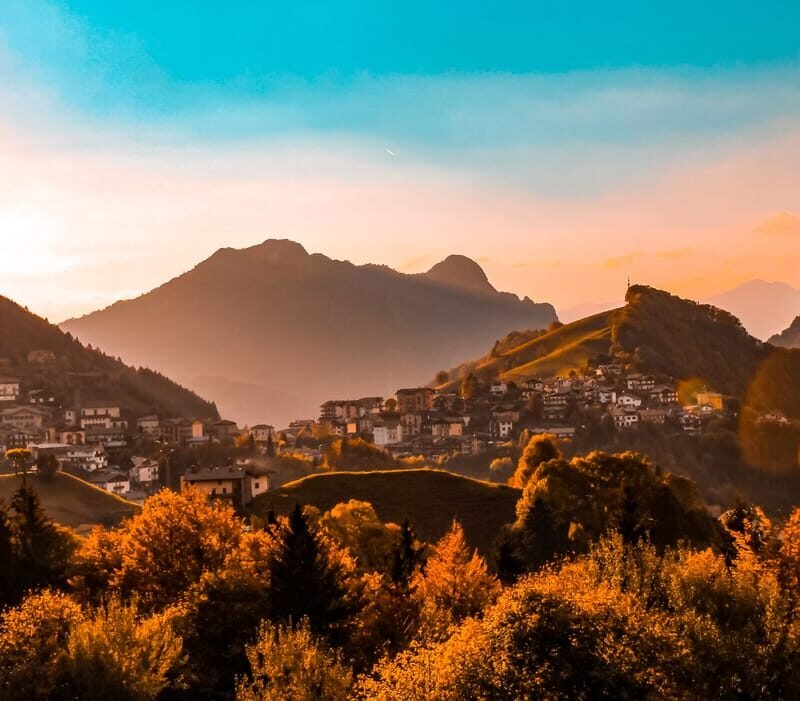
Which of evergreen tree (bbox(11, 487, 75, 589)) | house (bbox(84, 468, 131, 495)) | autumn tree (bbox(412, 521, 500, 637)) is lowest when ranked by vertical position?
house (bbox(84, 468, 131, 495))

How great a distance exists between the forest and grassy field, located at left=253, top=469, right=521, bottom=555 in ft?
82.3

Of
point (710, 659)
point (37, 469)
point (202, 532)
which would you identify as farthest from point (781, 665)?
point (37, 469)

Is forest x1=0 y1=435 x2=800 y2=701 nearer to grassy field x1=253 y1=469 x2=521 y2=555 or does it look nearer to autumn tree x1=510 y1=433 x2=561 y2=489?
grassy field x1=253 y1=469 x2=521 y2=555

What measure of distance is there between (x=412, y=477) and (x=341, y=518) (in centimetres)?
3555

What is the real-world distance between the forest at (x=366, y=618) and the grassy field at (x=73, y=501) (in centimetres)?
4775

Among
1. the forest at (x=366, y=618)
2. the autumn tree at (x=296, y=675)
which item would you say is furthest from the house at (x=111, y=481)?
the autumn tree at (x=296, y=675)

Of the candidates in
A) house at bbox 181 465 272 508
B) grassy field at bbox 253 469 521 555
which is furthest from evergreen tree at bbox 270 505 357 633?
house at bbox 181 465 272 508

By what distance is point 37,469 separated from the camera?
143m

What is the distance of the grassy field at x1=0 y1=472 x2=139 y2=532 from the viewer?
127 metres

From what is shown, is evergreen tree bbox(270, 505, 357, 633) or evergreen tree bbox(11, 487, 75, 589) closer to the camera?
evergreen tree bbox(270, 505, 357, 633)

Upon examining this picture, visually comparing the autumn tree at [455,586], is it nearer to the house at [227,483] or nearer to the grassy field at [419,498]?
the grassy field at [419,498]

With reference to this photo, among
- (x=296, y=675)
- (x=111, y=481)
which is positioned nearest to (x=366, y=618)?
(x=296, y=675)

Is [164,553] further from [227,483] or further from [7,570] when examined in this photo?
[227,483]

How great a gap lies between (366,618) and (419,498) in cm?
6301
